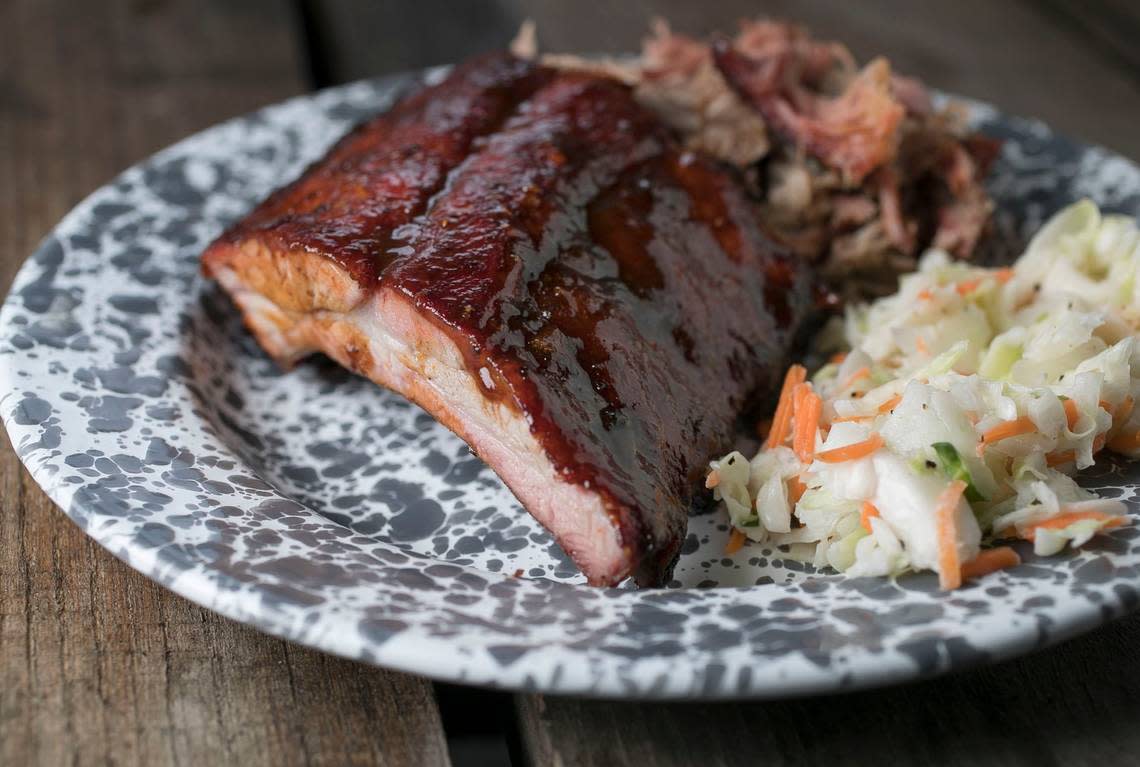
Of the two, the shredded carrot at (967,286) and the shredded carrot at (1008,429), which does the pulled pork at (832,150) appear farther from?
the shredded carrot at (1008,429)

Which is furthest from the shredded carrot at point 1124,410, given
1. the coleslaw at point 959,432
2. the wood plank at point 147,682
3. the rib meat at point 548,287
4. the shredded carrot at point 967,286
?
the wood plank at point 147,682

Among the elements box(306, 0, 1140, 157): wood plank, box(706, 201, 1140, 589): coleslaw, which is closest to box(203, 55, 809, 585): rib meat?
box(706, 201, 1140, 589): coleslaw

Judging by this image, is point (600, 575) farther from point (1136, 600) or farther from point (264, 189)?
point (264, 189)

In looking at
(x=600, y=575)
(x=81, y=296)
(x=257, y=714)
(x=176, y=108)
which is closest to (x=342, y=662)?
(x=257, y=714)

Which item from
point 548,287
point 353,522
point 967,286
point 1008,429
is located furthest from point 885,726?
point 967,286

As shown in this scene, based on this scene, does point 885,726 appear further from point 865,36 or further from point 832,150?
point 865,36

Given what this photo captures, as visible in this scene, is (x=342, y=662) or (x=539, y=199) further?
(x=539, y=199)

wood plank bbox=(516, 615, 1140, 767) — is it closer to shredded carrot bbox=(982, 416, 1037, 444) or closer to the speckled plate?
the speckled plate
